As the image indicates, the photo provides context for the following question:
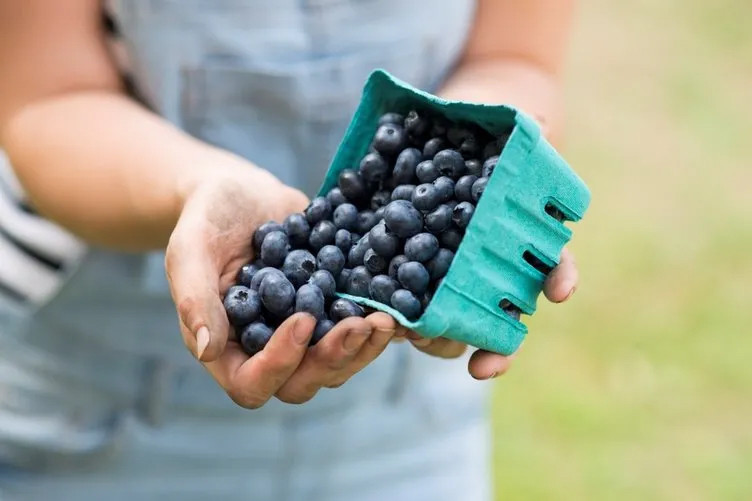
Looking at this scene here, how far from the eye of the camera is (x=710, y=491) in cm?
212

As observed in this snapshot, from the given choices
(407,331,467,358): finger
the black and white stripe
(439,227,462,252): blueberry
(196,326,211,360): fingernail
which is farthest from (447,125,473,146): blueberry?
the black and white stripe

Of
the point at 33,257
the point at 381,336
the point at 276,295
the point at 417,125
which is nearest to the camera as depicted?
the point at 381,336

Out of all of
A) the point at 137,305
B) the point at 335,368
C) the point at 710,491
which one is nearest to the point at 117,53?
the point at 137,305

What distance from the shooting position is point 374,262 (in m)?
0.97

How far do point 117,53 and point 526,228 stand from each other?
596mm

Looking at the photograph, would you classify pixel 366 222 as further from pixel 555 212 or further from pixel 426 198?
pixel 555 212

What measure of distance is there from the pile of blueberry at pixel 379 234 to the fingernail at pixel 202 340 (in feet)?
0.24

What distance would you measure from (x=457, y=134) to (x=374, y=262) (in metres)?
0.16

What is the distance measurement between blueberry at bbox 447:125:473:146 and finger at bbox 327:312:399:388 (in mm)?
244

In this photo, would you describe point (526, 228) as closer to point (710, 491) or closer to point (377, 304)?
point (377, 304)

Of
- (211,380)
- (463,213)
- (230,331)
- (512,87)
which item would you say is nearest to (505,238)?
(463,213)

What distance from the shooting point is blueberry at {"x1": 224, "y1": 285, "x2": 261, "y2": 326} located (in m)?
0.93

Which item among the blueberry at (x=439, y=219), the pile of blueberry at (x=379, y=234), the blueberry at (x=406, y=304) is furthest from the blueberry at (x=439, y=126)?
the blueberry at (x=406, y=304)

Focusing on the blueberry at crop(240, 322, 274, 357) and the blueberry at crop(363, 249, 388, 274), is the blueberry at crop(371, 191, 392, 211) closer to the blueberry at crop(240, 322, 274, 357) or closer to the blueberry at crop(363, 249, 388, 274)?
the blueberry at crop(363, 249, 388, 274)
